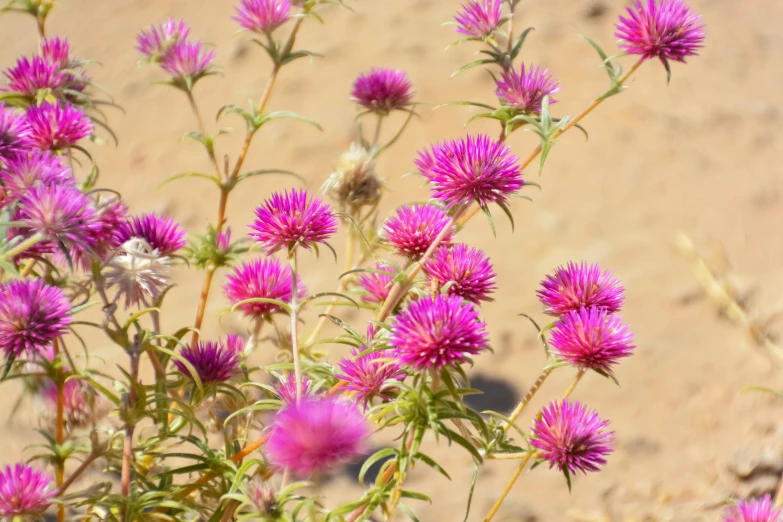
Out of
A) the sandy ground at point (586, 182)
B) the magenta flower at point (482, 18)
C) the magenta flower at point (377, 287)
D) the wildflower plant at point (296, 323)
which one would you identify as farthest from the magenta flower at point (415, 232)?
the sandy ground at point (586, 182)

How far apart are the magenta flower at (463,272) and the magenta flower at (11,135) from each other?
0.58 meters

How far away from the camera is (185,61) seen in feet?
4.68

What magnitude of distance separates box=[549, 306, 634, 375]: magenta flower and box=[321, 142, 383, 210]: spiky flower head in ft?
1.98

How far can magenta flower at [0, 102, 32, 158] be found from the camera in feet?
3.50

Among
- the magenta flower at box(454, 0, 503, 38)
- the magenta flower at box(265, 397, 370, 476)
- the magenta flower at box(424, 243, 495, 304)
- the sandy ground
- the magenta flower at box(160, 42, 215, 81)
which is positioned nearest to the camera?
the magenta flower at box(265, 397, 370, 476)

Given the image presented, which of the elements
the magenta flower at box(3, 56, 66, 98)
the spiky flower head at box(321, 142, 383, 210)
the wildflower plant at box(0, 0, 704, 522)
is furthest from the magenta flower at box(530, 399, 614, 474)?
the magenta flower at box(3, 56, 66, 98)

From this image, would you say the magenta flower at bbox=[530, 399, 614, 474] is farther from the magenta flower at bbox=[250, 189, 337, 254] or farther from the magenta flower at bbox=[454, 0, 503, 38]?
the magenta flower at bbox=[454, 0, 503, 38]

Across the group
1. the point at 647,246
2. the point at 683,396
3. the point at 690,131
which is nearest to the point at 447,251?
the point at 683,396

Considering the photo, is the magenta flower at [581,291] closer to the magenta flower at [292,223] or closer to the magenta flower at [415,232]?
the magenta flower at [415,232]

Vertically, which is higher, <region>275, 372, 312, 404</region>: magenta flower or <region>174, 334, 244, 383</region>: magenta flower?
<region>174, 334, 244, 383</region>: magenta flower

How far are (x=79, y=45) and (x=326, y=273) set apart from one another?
5.42 feet

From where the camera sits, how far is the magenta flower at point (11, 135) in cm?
107

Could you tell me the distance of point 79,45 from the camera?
10.8 ft

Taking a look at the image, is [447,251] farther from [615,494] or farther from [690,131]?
[690,131]
